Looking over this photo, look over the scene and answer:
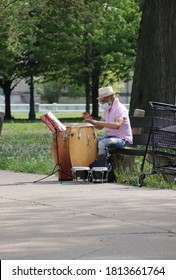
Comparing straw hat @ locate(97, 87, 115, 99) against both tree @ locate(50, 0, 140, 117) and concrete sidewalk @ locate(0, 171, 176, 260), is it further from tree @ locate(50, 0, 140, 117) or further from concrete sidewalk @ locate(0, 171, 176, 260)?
tree @ locate(50, 0, 140, 117)

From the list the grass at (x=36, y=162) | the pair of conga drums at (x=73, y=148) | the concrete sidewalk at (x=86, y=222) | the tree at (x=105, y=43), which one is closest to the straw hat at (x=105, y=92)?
the pair of conga drums at (x=73, y=148)

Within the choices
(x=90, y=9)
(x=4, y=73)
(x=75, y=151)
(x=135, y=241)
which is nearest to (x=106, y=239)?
(x=135, y=241)

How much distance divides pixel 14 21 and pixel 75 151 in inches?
1156

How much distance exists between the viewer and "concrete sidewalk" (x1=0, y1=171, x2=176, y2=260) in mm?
7750

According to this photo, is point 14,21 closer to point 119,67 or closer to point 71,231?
point 119,67

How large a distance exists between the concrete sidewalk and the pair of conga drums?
55 cm

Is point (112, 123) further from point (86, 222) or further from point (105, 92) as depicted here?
point (86, 222)

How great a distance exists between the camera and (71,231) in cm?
880

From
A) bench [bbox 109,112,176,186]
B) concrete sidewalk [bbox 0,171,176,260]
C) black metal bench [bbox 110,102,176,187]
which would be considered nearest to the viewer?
concrete sidewalk [bbox 0,171,176,260]

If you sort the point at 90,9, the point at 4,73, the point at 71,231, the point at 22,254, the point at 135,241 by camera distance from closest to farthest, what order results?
1. the point at 22,254
2. the point at 135,241
3. the point at 71,231
4. the point at 90,9
5. the point at 4,73

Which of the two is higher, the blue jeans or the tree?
the tree

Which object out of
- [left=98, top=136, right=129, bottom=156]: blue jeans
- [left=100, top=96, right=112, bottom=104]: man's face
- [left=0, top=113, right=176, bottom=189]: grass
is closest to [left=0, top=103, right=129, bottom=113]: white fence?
[left=0, top=113, right=176, bottom=189]: grass

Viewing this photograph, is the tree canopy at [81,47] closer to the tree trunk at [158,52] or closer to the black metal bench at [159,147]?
the tree trunk at [158,52]

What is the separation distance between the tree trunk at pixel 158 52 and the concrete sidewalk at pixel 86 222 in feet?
23.4
